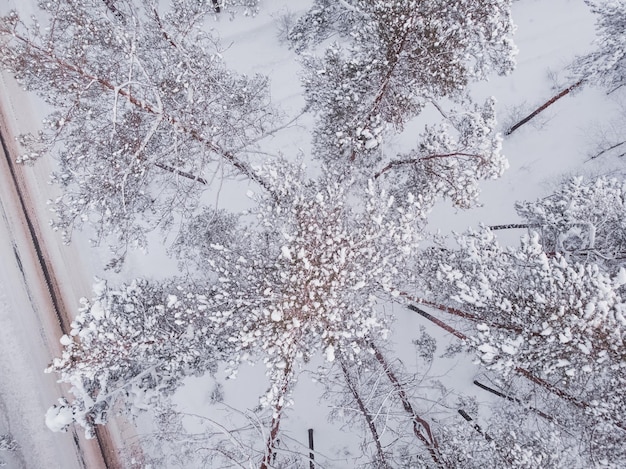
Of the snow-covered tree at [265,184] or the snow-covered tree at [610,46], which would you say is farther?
the snow-covered tree at [610,46]

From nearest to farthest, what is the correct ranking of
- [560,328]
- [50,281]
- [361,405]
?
[560,328] < [361,405] < [50,281]

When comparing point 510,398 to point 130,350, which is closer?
point 130,350

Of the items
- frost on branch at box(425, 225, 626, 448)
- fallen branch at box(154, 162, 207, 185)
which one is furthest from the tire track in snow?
frost on branch at box(425, 225, 626, 448)

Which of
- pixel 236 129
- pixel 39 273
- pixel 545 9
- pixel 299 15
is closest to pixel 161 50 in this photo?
pixel 236 129

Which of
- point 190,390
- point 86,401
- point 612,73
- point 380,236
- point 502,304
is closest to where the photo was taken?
point 502,304

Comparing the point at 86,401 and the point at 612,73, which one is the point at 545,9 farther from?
the point at 86,401

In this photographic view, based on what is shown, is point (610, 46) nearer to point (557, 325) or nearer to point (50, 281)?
point (557, 325)

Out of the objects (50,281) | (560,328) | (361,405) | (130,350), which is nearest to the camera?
(560,328)

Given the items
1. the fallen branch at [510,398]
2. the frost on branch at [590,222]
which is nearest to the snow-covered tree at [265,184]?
the fallen branch at [510,398]

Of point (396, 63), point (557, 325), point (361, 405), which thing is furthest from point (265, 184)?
point (557, 325)

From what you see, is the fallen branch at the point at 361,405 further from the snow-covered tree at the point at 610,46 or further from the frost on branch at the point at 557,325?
the snow-covered tree at the point at 610,46

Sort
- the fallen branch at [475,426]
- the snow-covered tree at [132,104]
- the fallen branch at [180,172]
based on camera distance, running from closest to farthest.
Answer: the snow-covered tree at [132,104], the fallen branch at [475,426], the fallen branch at [180,172]
